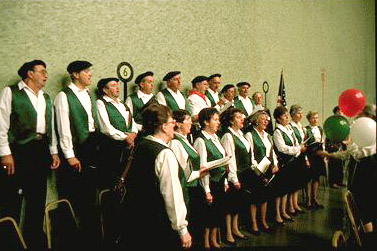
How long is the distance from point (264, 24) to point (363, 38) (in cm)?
786

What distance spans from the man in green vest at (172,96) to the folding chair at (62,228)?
1765 millimetres

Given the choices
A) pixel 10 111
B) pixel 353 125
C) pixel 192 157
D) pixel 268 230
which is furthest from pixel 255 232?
pixel 10 111

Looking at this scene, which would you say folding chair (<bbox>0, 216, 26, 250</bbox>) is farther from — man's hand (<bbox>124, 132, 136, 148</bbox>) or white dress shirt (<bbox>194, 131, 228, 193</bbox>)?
white dress shirt (<bbox>194, 131, 228, 193</bbox>)

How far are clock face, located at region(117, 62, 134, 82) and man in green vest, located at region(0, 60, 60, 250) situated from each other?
3.81 feet

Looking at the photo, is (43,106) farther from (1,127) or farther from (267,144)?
(267,144)

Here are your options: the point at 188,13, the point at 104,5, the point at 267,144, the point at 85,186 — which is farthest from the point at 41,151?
the point at 188,13

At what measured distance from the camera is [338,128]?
3092mm

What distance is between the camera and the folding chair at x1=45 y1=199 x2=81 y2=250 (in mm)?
2326

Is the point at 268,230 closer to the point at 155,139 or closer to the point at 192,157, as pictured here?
the point at 192,157

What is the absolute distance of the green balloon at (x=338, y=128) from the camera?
3086mm

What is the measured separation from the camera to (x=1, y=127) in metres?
2.50

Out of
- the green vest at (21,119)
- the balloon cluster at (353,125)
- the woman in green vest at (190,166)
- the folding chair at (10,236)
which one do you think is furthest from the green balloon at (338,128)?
the folding chair at (10,236)

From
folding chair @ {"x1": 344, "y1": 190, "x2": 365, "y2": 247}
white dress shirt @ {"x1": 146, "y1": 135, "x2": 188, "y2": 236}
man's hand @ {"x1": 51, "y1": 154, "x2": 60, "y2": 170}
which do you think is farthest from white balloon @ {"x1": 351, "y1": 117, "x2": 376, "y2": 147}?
man's hand @ {"x1": 51, "y1": 154, "x2": 60, "y2": 170}

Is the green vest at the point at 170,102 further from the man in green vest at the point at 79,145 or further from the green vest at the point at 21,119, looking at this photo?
the green vest at the point at 21,119
